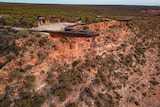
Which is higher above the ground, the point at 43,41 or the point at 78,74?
the point at 43,41

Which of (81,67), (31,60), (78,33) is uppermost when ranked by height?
(78,33)

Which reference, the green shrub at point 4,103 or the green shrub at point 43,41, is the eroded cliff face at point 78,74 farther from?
the green shrub at point 4,103

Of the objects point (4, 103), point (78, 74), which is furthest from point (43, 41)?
point (4, 103)

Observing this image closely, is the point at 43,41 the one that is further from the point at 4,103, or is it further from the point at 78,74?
the point at 4,103

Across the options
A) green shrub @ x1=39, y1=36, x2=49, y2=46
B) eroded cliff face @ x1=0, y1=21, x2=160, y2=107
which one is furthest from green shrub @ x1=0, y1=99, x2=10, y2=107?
green shrub @ x1=39, y1=36, x2=49, y2=46

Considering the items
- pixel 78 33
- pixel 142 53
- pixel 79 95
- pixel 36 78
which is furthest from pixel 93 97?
pixel 142 53

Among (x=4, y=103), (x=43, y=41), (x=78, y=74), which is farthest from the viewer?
(x=78, y=74)

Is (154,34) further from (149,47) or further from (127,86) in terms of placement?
(127,86)

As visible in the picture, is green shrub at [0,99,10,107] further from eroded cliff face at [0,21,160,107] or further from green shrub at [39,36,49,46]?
green shrub at [39,36,49,46]

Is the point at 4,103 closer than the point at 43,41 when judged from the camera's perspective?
Yes
